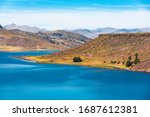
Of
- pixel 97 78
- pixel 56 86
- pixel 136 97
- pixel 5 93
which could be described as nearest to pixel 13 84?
pixel 56 86

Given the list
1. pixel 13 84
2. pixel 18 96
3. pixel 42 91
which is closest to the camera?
pixel 18 96

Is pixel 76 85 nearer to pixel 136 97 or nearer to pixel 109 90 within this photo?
pixel 109 90

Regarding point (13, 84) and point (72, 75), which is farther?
point (72, 75)

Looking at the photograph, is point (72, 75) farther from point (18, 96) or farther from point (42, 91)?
point (18, 96)

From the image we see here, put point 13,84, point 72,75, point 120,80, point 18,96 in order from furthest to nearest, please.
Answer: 1. point 72,75
2. point 120,80
3. point 13,84
4. point 18,96

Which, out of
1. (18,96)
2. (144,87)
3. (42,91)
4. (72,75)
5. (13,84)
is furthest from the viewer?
(72,75)

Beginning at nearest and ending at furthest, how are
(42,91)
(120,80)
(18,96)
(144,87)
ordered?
(18,96), (42,91), (144,87), (120,80)

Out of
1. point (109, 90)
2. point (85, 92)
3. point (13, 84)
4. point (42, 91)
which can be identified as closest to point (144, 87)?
point (109, 90)
